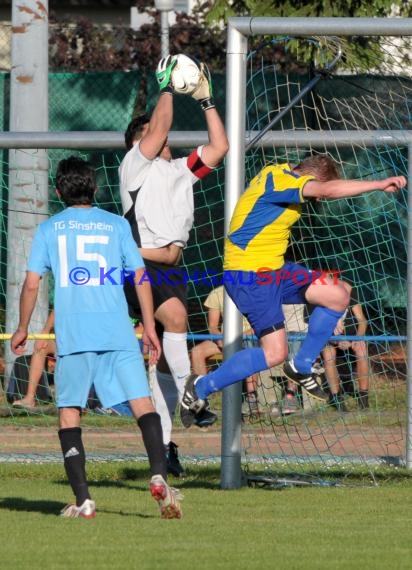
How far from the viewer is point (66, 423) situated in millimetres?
7266

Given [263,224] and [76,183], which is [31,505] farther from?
[263,224]

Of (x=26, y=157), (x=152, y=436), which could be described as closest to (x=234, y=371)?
(x=152, y=436)

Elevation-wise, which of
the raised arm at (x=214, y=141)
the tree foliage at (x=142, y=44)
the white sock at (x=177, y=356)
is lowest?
the white sock at (x=177, y=356)

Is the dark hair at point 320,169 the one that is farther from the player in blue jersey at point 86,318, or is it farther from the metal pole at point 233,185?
the player in blue jersey at point 86,318

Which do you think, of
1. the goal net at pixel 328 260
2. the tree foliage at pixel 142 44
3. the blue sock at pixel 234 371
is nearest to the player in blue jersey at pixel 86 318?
the blue sock at pixel 234 371

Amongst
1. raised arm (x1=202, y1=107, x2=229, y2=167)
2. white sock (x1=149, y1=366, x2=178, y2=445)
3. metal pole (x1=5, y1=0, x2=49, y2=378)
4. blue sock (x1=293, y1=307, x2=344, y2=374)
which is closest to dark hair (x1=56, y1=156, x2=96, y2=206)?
raised arm (x1=202, y1=107, x2=229, y2=167)

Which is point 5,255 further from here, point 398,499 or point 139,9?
point 139,9

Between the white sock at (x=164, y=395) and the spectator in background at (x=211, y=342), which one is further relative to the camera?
the spectator in background at (x=211, y=342)

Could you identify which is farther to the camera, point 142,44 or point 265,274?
point 142,44

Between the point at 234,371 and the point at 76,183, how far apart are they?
1632 millimetres

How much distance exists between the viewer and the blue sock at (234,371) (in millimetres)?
8141

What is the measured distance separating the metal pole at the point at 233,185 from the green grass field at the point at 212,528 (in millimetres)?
215

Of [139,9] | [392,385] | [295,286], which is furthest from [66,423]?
[139,9]

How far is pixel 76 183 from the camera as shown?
23.8 feet
